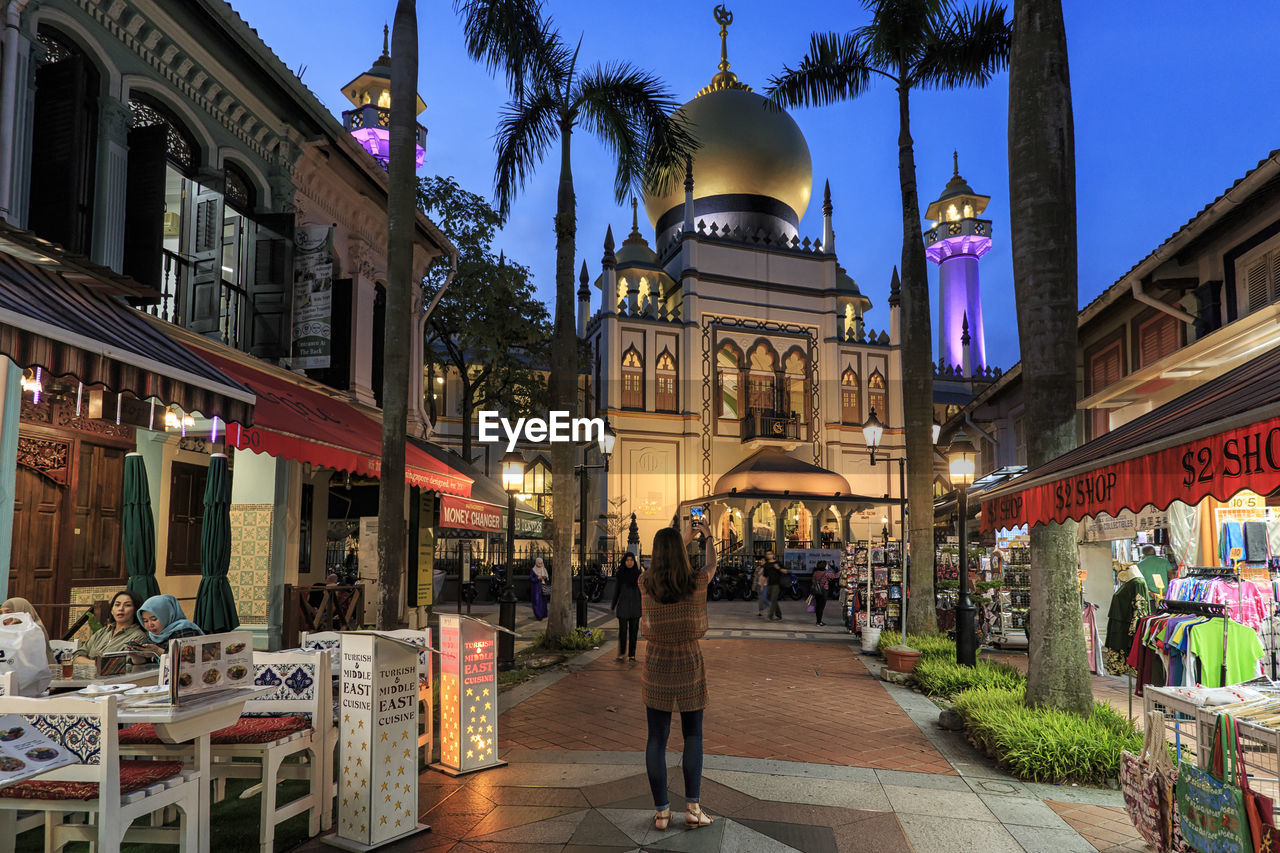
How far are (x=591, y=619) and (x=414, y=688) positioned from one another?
16.9 metres

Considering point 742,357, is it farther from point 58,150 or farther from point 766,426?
point 58,150

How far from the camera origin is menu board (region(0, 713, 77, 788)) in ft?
11.1

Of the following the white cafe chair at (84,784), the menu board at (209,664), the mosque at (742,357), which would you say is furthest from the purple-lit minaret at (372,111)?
the white cafe chair at (84,784)

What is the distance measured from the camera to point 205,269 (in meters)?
11.2

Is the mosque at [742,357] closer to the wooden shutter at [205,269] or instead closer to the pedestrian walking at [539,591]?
the pedestrian walking at [539,591]

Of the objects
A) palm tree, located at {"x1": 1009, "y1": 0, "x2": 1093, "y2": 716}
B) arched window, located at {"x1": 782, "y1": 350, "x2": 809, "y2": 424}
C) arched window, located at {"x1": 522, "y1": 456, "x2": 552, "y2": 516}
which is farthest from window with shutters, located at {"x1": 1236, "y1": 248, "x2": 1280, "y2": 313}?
arched window, located at {"x1": 522, "y1": 456, "x2": 552, "y2": 516}

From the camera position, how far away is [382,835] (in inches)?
205

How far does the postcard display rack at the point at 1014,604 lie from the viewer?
16.0 m

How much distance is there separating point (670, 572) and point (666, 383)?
32546 mm

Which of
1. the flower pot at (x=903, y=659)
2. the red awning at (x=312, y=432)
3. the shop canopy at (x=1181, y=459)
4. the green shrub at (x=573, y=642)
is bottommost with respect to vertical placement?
the green shrub at (x=573, y=642)

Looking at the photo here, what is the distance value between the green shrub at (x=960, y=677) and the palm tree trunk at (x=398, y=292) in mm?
6321

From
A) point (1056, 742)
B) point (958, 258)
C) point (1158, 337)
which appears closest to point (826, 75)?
point (1158, 337)

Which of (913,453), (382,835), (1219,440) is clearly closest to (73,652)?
(382,835)

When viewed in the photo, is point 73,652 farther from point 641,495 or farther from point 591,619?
point 641,495
